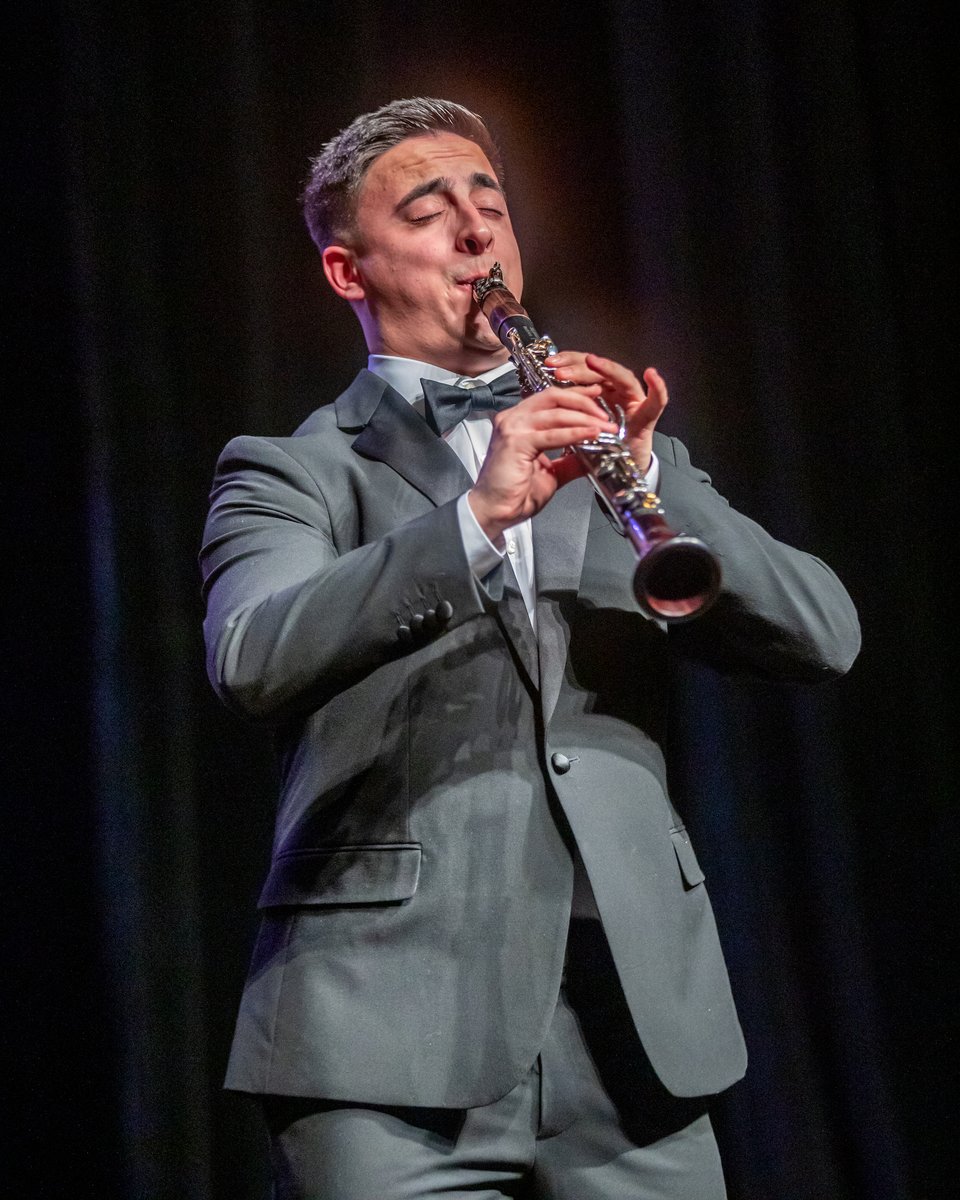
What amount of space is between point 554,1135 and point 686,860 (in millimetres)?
348

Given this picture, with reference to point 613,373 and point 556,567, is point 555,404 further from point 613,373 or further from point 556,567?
point 556,567

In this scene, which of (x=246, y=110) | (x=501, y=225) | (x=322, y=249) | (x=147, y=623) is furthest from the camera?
(x=246, y=110)

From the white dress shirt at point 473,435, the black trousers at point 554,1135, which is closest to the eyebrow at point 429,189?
the white dress shirt at point 473,435

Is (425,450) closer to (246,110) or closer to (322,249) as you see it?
(322,249)

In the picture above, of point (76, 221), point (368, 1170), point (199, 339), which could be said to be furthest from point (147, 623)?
point (368, 1170)

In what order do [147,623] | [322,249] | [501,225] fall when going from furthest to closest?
[147,623]
[322,249]
[501,225]

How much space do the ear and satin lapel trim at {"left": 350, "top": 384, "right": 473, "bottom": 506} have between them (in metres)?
0.36

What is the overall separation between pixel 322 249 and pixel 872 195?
4.31ft

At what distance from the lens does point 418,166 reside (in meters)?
1.92

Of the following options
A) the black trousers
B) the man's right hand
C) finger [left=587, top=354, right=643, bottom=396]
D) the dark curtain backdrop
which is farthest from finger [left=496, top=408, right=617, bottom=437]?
the dark curtain backdrop

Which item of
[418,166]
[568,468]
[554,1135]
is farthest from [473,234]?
[554,1135]

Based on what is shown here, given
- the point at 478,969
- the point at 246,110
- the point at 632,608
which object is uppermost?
the point at 246,110

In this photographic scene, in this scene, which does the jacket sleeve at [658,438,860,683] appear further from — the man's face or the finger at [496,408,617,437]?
the man's face

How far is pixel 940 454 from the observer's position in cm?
260
